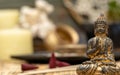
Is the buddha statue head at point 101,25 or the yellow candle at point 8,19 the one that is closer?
the buddha statue head at point 101,25

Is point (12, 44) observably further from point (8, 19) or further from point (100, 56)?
point (100, 56)

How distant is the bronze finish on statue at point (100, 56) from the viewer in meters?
0.56

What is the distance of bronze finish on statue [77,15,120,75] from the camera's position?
56 centimetres

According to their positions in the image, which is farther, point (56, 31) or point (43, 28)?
point (56, 31)

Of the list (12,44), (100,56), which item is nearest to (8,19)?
(12,44)

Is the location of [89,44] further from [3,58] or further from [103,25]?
[3,58]

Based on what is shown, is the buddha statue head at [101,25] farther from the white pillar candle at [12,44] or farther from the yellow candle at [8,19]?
the yellow candle at [8,19]

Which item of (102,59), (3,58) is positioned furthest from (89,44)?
(3,58)

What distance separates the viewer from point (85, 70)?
56 cm

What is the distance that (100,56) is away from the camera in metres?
0.57

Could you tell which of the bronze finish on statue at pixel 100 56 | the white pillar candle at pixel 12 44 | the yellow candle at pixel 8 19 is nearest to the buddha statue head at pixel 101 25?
the bronze finish on statue at pixel 100 56

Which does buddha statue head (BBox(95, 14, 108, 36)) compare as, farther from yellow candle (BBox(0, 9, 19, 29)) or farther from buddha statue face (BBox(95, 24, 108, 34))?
yellow candle (BBox(0, 9, 19, 29))

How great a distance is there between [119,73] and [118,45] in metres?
0.93

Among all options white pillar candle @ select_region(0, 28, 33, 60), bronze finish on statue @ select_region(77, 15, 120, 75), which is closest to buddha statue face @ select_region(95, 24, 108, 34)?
bronze finish on statue @ select_region(77, 15, 120, 75)
